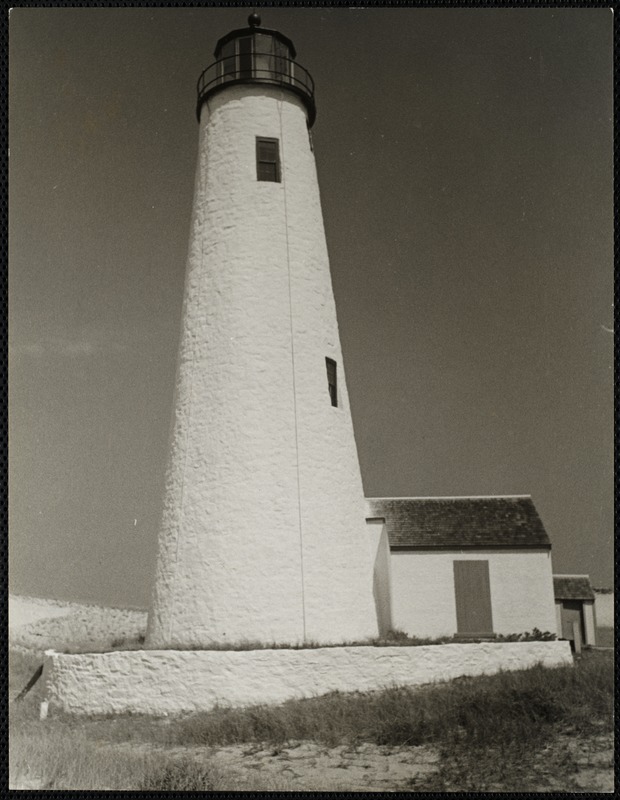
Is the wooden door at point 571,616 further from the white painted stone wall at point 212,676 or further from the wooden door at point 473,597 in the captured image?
the white painted stone wall at point 212,676

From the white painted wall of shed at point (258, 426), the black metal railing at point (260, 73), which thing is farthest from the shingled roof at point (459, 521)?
the black metal railing at point (260, 73)

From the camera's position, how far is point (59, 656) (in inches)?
577

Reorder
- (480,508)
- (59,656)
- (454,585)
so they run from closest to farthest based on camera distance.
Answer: (59,656) < (454,585) < (480,508)

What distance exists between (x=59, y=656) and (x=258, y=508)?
13.9 feet

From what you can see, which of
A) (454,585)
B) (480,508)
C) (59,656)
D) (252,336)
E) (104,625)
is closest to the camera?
(59,656)

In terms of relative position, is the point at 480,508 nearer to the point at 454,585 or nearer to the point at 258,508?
the point at 454,585

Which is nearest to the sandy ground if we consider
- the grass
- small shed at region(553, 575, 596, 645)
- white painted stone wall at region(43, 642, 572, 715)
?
the grass

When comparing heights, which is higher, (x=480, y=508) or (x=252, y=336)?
(x=252, y=336)

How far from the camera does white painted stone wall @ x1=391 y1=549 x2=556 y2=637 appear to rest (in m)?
20.3

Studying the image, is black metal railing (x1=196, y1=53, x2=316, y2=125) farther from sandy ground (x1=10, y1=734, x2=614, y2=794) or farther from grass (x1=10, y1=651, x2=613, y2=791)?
sandy ground (x1=10, y1=734, x2=614, y2=794)

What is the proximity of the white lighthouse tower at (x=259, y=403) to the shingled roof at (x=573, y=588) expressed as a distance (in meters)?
11.2

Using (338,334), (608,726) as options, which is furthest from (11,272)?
(608,726)

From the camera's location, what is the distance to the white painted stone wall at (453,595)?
20.3 meters

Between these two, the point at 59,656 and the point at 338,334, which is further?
the point at 338,334
